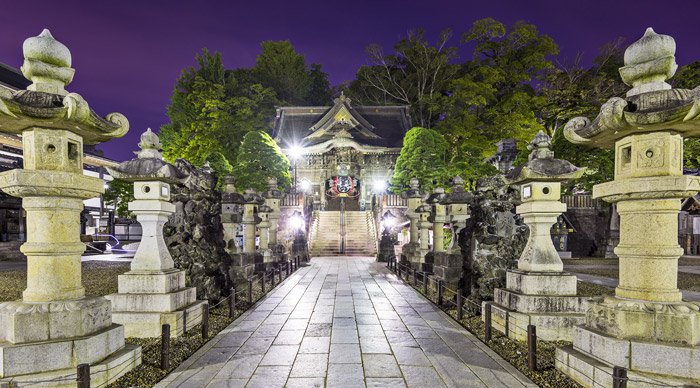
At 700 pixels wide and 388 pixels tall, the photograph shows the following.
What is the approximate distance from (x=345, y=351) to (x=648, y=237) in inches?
169

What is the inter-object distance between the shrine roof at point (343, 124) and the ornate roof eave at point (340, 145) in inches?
22.0

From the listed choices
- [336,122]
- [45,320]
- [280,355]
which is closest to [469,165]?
[336,122]

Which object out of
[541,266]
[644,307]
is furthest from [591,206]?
[644,307]

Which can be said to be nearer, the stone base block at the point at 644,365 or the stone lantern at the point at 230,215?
the stone base block at the point at 644,365

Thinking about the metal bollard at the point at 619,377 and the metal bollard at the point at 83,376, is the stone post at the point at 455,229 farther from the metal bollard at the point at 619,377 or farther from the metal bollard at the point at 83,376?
the metal bollard at the point at 83,376

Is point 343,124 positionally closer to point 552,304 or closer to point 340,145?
point 340,145

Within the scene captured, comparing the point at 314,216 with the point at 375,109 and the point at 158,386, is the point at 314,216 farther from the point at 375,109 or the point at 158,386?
the point at 158,386

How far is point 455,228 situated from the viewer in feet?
35.7

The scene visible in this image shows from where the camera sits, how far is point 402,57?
3878 centimetres

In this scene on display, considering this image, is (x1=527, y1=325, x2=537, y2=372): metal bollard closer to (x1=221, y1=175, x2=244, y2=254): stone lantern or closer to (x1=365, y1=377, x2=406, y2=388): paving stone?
(x1=365, y1=377, x2=406, y2=388): paving stone

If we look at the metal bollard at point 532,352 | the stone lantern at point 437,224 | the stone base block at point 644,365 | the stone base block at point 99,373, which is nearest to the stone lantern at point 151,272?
the stone base block at point 99,373

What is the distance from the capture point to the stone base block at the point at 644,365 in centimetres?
361

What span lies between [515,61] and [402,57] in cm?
1622

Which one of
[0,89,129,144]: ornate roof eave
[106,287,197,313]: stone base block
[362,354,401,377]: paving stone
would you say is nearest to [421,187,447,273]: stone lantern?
[362,354,401,377]: paving stone
